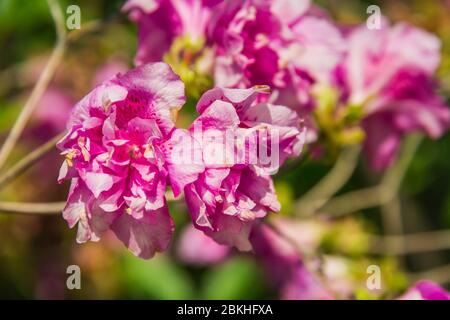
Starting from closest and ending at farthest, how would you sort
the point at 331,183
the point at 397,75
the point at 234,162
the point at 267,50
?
the point at 234,162 < the point at 267,50 < the point at 397,75 < the point at 331,183

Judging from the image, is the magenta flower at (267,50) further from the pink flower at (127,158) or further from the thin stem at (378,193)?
the thin stem at (378,193)

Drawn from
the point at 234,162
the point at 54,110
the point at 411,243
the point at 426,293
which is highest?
the point at 54,110

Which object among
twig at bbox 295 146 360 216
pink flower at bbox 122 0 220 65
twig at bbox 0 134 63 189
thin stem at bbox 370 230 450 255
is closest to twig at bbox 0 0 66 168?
A: twig at bbox 0 134 63 189

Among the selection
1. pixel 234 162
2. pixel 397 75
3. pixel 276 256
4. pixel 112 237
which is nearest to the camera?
pixel 234 162

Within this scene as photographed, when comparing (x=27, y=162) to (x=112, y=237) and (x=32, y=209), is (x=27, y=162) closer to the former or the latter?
(x=32, y=209)

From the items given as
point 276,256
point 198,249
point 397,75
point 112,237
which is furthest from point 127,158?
point 112,237

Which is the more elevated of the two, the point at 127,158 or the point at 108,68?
the point at 108,68

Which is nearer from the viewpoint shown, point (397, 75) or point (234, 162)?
point (234, 162)
